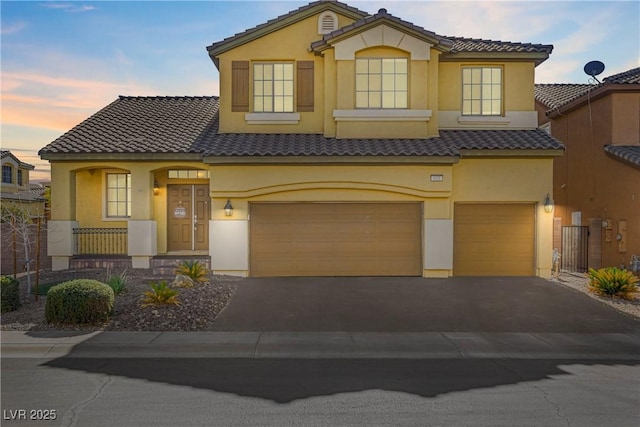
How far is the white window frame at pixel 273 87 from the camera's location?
1481 centimetres

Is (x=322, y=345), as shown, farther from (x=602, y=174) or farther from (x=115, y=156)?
(x=602, y=174)

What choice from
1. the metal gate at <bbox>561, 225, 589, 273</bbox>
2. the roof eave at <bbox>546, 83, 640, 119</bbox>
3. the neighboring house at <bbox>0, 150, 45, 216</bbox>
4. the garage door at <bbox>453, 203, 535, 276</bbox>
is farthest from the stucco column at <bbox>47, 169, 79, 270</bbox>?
the roof eave at <bbox>546, 83, 640, 119</bbox>

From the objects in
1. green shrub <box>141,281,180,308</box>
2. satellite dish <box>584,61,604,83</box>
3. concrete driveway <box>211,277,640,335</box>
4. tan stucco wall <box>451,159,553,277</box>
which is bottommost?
concrete driveway <box>211,277,640,335</box>

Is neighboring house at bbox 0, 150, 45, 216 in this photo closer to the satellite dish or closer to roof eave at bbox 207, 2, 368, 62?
roof eave at bbox 207, 2, 368, 62

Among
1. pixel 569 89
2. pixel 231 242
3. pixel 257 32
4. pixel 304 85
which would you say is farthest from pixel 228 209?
pixel 569 89

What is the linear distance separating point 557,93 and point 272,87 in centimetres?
1453

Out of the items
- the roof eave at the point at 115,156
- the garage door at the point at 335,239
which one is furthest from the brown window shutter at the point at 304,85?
the roof eave at the point at 115,156

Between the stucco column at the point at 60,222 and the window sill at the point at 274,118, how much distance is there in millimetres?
6302

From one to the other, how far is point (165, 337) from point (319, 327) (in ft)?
10.0

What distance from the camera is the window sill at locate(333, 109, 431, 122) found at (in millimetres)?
14133

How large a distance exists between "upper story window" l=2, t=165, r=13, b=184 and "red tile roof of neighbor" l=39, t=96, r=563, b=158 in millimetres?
16941

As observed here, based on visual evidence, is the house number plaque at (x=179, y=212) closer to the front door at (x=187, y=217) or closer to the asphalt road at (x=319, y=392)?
the front door at (x=187, y=217)

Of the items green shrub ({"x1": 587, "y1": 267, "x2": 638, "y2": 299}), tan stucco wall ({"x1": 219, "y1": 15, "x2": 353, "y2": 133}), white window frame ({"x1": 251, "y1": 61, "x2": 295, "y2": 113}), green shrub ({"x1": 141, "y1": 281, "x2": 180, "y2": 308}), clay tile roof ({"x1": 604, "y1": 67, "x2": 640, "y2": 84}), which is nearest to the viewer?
green shrub ({"x1": 141, "y1": 281, "x2": 180, "y2": 308})

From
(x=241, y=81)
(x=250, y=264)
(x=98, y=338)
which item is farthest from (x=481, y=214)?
(x=98, y=338)
